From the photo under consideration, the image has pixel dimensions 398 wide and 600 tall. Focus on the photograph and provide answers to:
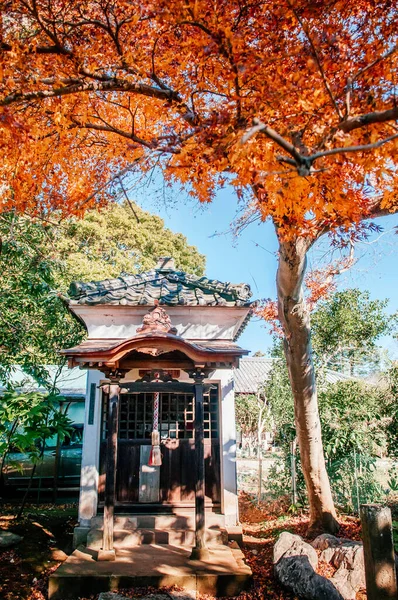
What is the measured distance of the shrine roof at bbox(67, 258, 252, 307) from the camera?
906cm

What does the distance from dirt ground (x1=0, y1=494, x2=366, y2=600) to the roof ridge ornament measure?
422cm

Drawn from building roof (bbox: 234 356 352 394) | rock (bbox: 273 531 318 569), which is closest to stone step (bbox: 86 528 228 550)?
rock (bbox: 273 531 318 569)

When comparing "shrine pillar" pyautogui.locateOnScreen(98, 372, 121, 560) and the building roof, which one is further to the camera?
the building roof

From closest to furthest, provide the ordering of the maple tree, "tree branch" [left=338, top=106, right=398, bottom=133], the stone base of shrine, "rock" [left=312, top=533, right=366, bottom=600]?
"tree branch" [left=338, top=106, right=398, bottom=133], the maple tree, "rock" [left=312, top=533, right=366, bottom=600], the stone base of shrine

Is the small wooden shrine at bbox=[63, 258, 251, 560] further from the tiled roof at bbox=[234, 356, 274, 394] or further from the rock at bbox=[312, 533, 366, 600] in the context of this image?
the tiled roof at bbox=[234, 356, 274, 394]

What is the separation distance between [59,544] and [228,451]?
161 inches

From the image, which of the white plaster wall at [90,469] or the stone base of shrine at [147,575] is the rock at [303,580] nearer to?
the stone base of shrine at [147,575]

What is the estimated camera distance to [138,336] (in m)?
7.41

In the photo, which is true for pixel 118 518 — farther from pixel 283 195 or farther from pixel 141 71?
pixel 141 71

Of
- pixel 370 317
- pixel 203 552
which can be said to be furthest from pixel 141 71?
pixel 370 317

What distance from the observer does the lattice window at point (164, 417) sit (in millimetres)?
9078

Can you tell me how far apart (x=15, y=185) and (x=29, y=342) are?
13.7 ft

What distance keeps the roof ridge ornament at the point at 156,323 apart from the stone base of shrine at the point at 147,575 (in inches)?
156

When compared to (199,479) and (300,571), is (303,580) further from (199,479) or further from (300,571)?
(199,479)
